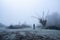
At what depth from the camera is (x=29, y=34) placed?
2023 millimetres

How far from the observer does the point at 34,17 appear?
203cm

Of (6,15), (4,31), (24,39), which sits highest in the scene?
(6,15)

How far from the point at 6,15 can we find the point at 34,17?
580mm

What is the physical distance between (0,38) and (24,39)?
48 cm

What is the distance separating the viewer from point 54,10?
2.05 metres

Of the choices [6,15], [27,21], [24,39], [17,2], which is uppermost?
[17,2]

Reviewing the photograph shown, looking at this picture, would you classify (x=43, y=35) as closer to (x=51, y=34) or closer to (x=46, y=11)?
(x=51, y=34)

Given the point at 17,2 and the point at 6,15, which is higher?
the point at 17,2

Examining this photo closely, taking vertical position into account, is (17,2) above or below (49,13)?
above

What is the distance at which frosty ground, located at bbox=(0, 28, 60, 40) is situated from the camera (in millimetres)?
1992

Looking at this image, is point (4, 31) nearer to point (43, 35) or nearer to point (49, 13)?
point (43, 35)

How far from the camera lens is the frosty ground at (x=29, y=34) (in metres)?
1.99

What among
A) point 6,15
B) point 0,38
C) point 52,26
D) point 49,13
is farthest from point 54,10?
point 0,38

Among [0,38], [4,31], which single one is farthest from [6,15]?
[0,38]
